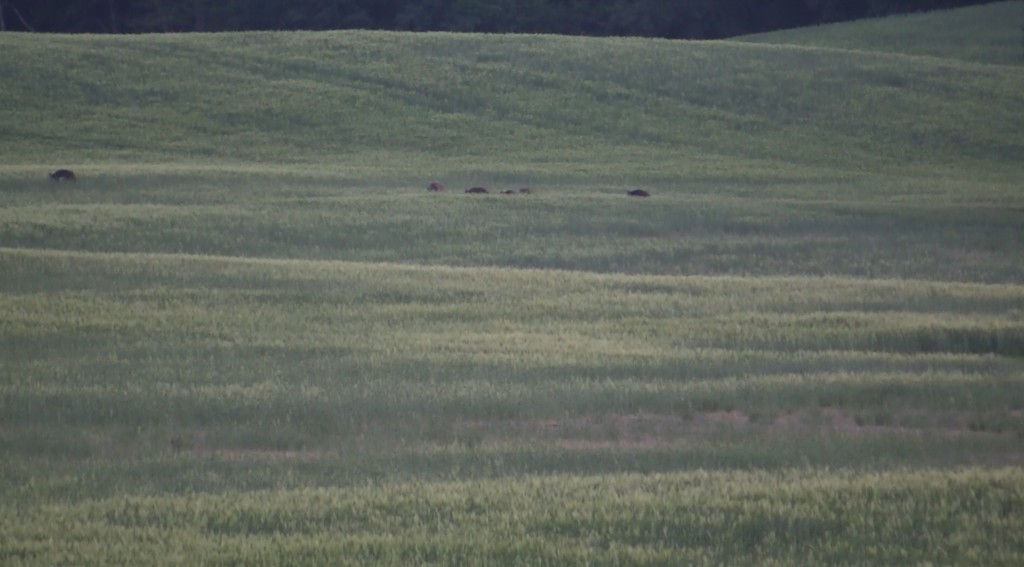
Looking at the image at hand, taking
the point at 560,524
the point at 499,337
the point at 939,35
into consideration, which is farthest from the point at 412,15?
the point at 560,524

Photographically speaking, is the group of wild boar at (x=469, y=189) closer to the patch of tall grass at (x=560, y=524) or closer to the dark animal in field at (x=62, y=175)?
the dark animal in field at (x=62, y=175)

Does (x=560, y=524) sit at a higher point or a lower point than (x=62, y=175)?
higher

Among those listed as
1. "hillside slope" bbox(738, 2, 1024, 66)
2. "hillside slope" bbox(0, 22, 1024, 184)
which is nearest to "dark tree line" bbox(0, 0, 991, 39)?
"hillside slope" bbox(738, 2, 1024, 66)

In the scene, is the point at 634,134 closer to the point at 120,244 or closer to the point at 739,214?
the point at 739,214

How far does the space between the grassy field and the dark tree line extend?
32.0m

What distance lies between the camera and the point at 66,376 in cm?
1173

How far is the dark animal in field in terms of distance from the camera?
2708cm

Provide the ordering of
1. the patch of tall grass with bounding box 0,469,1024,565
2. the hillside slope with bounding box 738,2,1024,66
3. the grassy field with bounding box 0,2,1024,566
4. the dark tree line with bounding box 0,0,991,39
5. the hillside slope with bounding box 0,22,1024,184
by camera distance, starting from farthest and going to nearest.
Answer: the dark tree line with bounding box 0,0,991,39 < the hillside slope with bounding box 738,2,1024,66 < the hillside slope with bounding box 0,22,1024,184 < the grassy field with bounding box 0,2,1024,566 < the patch of tall grass with bounding box 0,469,1024,565

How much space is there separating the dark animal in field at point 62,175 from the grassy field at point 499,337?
0.40 meters

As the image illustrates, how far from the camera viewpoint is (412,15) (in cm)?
7056

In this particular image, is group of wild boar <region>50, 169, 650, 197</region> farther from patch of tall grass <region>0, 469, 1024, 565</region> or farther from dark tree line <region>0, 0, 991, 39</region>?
dark tree line <region>0, 0, 991, 39</region>

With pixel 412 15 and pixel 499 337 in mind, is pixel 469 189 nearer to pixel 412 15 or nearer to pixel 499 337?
pixel 499 337

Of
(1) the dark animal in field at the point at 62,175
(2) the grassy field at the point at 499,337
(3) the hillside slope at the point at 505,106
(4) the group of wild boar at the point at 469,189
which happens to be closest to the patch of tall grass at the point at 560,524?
(2) the grassy field at the point at 499,337

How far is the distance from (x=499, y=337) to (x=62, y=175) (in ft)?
54.5
